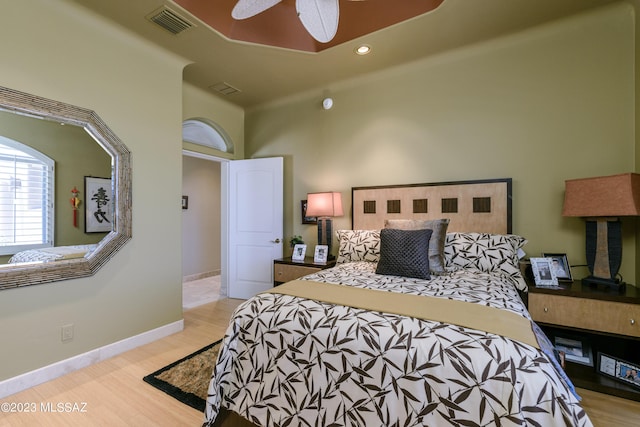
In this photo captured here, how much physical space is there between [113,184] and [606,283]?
406 cm

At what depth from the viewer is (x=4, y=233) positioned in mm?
1966

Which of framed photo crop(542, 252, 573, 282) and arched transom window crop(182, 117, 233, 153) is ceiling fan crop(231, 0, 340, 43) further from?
framed photo crop(542, 252, 573, 282)

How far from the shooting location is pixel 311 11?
1835 mm

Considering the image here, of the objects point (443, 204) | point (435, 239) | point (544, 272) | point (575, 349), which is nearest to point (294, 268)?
point (435, 239)

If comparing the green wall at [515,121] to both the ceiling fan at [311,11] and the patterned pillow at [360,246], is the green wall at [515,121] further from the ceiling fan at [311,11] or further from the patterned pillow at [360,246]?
the ceiling fan at [311,11]

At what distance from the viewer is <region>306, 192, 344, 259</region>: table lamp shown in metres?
3.33

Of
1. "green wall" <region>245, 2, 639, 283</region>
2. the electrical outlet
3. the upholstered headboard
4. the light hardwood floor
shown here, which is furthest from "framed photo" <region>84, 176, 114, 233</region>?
the upholstered headboard

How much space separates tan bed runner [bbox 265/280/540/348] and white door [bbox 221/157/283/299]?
2099mm

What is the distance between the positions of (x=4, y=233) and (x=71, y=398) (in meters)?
1.24

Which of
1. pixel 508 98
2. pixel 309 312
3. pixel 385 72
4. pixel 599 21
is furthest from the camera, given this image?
pixel 385 72

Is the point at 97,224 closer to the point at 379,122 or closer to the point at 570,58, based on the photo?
the point at 379,122

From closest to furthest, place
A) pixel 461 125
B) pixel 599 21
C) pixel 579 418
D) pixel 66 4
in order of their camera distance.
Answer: pixel 579 418
pixel 66 4
pixel 599 21
pixel 461 125

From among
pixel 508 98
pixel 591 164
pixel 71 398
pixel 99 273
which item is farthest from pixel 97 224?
pixel 591 164

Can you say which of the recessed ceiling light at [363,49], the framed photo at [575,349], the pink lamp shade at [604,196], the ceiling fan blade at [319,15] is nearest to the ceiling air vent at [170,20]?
the ceiling fan blade at [319,15]
